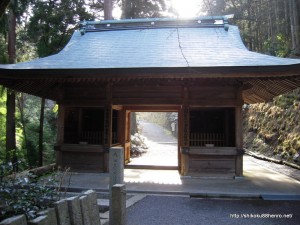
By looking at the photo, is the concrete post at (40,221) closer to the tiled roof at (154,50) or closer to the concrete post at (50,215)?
the concrete post at (50,215)

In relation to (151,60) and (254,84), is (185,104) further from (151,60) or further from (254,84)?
(254,84)

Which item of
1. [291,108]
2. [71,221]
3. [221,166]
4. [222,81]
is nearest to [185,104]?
[222,81]

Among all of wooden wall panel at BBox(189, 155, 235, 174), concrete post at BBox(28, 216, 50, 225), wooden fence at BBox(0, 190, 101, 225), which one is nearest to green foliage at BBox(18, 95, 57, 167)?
A: wooden wall panel at BBox(189, 155, 235, 174)

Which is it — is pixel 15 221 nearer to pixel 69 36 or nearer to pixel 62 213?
pixel 62 213

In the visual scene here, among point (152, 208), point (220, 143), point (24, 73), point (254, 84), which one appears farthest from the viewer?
point (220, 143)

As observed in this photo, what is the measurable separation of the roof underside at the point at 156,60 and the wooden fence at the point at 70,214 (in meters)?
4.16

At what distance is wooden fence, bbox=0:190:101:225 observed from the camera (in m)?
2.34

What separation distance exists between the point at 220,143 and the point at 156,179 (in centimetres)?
293

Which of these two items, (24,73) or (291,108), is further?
(291,108)

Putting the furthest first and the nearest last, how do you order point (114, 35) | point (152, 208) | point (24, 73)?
1. point (114, 35)
2. point (24, 73)
3. point (152, 208)

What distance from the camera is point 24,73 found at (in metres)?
7.02

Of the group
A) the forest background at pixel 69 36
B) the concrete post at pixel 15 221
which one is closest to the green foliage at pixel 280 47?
the forest background at pixel 69 36

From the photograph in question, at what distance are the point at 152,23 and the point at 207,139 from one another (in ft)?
17.7

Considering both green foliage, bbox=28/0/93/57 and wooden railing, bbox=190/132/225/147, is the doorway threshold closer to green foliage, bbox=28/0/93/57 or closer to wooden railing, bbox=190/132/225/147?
wooden railing, bbox=190/132/225/147
